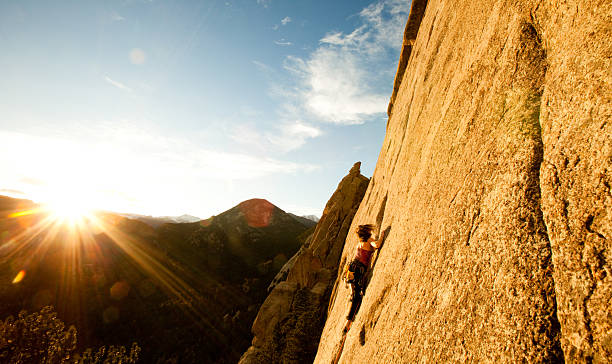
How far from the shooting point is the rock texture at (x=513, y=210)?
187cm

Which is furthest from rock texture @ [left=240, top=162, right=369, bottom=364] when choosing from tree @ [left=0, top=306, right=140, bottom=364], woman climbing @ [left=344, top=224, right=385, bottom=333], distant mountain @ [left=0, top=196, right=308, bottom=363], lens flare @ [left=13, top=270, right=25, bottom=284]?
lens flare @ [left=13, top=270, right=25, bottom=284]

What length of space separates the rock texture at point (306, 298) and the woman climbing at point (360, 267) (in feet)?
40.8

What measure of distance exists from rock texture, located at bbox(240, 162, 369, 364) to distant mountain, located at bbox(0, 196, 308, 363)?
20078mm

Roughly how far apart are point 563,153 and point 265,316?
899 inches

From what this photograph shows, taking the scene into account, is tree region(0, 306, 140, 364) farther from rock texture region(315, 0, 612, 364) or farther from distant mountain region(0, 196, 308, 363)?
rock texture region(315, 0, 612, 364)

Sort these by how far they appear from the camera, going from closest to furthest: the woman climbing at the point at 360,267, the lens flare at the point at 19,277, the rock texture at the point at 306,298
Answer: the woman climbing at the point at 360,267
the rock texture at the point at 306,298
the lens flare at the point at 19,277

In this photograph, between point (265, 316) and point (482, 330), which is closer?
point (482, 330)

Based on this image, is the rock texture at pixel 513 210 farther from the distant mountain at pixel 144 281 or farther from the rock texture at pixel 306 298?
the distant mountain at pixel 144 281

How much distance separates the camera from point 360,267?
6984 millimetres

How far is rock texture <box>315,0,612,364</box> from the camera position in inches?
73.7

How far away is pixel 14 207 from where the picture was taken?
7019 cm

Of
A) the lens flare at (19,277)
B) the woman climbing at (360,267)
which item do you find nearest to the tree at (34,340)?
the woman climbing at (360,267)

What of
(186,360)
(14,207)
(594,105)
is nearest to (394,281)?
(594,105)

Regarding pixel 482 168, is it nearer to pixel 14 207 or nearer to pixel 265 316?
pixel 265 316
